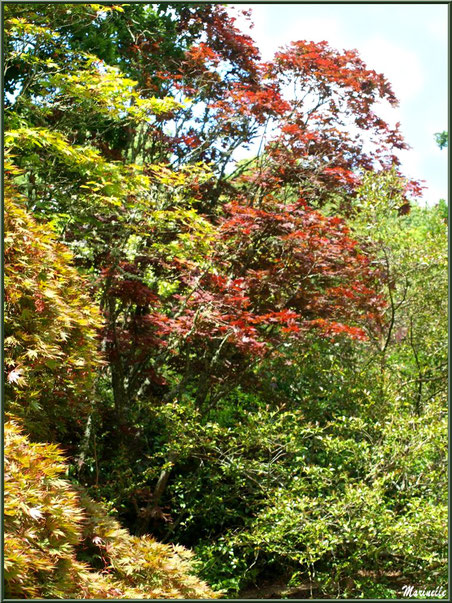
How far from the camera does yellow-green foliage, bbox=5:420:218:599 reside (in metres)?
2.86

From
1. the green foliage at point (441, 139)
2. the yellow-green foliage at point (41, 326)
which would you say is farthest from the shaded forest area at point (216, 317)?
the green foliage at point (441, 139)

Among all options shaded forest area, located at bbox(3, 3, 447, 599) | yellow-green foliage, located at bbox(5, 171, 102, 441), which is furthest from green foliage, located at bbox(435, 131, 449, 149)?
yellow-green foliage, located at bbox(5, 171, 102, 441)

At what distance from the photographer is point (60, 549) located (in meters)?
3.02

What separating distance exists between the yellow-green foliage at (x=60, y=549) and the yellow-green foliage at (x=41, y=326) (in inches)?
17.1

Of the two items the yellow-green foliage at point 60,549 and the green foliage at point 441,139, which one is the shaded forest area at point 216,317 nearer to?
the yellow-green foliage at point 60,549

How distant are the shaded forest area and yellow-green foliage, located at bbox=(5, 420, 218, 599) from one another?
0.11 ft

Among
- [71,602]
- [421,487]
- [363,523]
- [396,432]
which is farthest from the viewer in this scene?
[421,487]

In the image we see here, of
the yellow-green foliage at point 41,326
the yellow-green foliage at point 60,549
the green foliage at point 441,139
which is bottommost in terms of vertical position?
the yellow-green foliage at point 60,549

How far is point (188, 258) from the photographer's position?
5.92m

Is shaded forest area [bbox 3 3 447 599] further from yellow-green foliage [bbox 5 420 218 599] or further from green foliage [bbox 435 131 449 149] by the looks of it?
green foliage [bbox 435 131 449 149]

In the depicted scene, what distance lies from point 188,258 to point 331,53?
331 centimetres

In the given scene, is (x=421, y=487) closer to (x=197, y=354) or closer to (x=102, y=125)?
(x=197, y=354)

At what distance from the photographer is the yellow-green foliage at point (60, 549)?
2861 millimetres

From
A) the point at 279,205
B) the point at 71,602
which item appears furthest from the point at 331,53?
the point at 71,602
